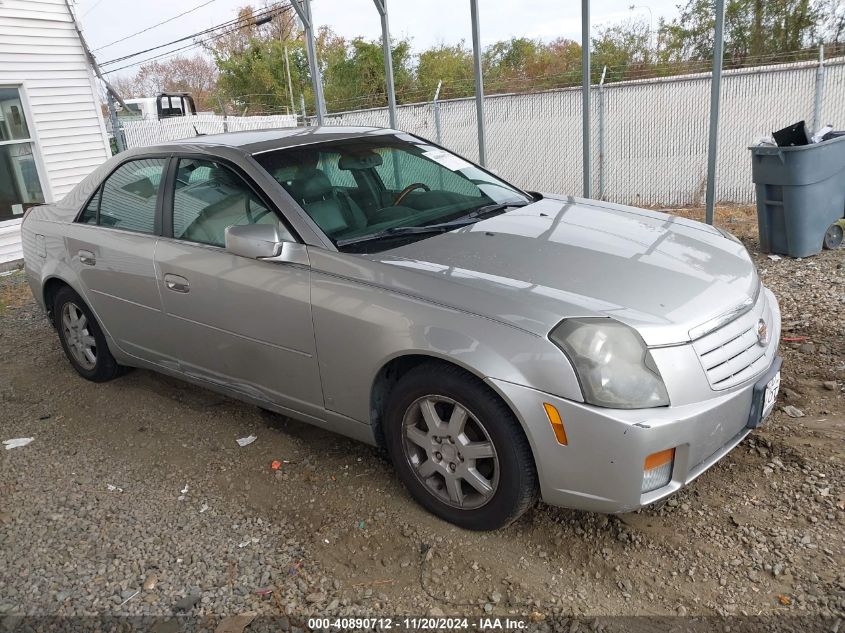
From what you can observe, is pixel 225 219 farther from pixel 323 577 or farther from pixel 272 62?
pixel 272 62

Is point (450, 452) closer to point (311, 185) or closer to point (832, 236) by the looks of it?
point (311, 185)

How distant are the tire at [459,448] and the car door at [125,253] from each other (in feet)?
5.79

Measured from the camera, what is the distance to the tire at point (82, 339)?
4496 mm

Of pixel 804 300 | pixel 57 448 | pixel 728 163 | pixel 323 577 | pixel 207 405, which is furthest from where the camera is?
pixel 728 163

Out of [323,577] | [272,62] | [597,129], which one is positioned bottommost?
[323,577]

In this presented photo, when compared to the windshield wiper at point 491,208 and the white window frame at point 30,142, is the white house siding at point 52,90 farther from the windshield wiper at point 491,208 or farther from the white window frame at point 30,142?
the windshield wiper at point 491,208

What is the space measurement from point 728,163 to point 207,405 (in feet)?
33.6

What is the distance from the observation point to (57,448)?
3918 millimetres

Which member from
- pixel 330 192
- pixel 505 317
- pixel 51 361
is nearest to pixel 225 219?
pixel 330 192

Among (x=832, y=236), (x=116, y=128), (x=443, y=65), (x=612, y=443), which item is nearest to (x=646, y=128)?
(x=832, y=236)

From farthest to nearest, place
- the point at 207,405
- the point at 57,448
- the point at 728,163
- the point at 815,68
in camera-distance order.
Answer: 1. the point at 728,163
2. the point at 815,68
3. the point at 207,405
4. the point at 57,448

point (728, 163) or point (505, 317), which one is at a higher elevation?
point (505, 317)

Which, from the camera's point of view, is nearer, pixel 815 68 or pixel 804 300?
pixel 804 300

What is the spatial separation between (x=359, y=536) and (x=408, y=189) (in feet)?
5.97
